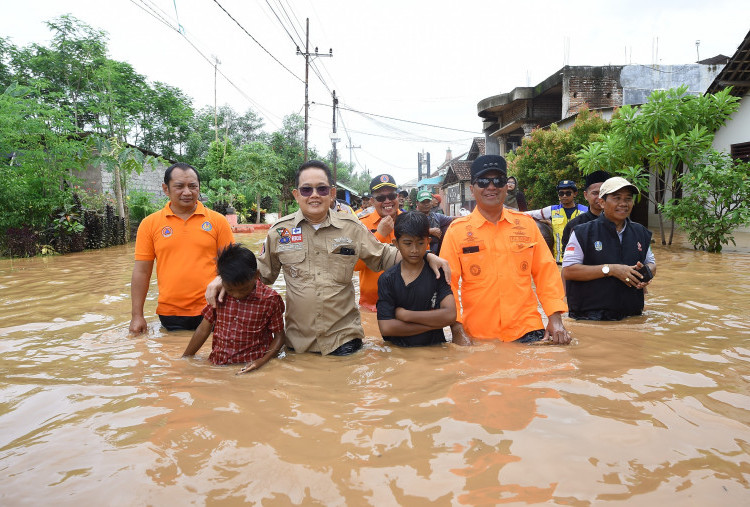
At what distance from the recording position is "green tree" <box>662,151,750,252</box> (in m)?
9.79

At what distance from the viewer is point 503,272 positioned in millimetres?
3775

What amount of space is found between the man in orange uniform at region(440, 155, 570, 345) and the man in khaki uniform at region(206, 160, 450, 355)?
33 centimetres

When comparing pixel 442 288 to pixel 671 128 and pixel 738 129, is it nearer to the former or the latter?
pixel 671 128

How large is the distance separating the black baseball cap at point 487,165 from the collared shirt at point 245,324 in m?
1.77

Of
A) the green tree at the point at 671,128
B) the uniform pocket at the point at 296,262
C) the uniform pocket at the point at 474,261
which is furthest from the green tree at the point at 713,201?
the uniform pocket at the point at 296,262

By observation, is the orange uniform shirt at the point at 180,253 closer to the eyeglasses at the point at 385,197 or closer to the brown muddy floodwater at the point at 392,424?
the brown muddy floodwater at the point at 392,424

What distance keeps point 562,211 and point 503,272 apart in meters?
4.74

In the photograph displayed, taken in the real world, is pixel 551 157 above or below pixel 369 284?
above

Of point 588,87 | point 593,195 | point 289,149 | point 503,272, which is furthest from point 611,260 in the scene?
point 289,149

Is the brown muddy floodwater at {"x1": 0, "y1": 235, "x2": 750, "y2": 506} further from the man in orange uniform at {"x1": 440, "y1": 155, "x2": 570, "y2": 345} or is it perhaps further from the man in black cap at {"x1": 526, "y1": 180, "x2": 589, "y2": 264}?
the man in black cap at {"x1": 526, "y1": 180, "x2": 589, "y2": 264}

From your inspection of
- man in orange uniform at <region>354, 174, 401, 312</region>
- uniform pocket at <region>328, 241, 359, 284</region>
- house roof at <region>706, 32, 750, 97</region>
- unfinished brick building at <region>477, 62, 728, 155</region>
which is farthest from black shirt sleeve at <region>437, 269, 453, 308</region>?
unfinished brick building at <region>477, 62, 728, 155</region>

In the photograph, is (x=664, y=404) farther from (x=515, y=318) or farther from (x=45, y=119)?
(x=45, y=119)

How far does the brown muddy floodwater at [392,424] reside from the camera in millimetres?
2027

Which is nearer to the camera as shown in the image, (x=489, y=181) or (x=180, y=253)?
(x=489, y=181)
